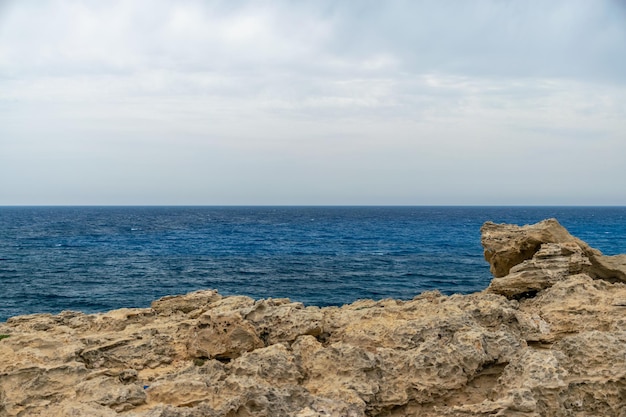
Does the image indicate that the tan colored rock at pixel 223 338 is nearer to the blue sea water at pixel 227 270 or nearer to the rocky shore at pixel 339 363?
the rocky shore at pixel 339 363

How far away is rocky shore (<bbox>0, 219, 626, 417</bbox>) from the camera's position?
8.19 metres

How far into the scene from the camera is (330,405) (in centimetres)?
809

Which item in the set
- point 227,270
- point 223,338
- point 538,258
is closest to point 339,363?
point 223,338

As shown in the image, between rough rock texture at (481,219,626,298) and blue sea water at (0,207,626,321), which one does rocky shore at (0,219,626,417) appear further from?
blue sea water at (0,207,626,321)

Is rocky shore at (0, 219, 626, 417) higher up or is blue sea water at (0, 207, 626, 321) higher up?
rocky shore at (0, 219, 626, 417)

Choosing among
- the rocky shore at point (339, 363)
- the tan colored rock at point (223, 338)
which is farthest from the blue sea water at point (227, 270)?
the tan colored rock at point (223, 338)

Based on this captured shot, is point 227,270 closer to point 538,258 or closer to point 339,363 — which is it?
point 538,258

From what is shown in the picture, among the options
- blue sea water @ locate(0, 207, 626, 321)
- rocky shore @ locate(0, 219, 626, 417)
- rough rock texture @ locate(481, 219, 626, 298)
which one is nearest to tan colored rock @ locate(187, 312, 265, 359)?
rocky shore @ locate(0, 219, 626, 417)

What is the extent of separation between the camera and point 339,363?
926 cm

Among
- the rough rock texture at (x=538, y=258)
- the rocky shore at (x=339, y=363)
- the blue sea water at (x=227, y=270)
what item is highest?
the rough rock texture at (x=538, y=258)

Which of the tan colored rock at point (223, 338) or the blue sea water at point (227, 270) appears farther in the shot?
the blue sea water at point (227, 270)

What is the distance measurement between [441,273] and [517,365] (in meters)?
40.1

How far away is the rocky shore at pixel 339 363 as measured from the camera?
8.19m

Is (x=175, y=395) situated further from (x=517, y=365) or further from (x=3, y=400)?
(x=517, y=365)
